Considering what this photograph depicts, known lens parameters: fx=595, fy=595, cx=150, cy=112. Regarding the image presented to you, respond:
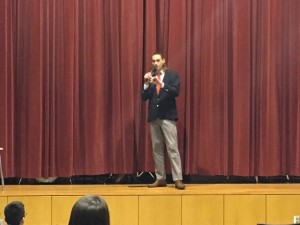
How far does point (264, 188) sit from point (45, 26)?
3.03m

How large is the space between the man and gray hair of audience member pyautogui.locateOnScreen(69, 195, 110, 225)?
391cm

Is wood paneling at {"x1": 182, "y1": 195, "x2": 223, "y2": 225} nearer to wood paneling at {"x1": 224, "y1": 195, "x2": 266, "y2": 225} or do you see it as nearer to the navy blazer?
wood paneling at {"x1": 224, "y1": 195, "x2": 266, "y2": 225}

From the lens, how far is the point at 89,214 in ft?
7.70

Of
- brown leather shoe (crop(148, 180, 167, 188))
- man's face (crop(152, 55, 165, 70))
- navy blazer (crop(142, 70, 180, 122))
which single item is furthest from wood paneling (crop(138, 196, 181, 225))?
man's face (crop(152, 55, 165, 70))

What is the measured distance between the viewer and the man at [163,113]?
6277 millimetres

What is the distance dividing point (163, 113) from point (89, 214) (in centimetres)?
400

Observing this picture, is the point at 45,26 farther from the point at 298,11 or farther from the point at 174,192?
the point at 298,11

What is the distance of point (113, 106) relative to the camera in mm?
6844

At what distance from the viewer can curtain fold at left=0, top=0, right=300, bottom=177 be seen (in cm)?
675

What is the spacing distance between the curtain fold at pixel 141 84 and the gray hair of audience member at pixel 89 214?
175 inches

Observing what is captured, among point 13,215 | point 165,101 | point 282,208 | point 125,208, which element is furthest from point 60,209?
point 13,215

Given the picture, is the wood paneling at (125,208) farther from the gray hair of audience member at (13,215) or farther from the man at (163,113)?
the gray hair of audience member at (13,215)

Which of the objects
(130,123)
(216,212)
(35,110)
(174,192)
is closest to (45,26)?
(35,110)

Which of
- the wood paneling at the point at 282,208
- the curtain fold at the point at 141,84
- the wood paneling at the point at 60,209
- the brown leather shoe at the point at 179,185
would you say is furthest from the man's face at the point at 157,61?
the wood paneling at the point at 282,208
